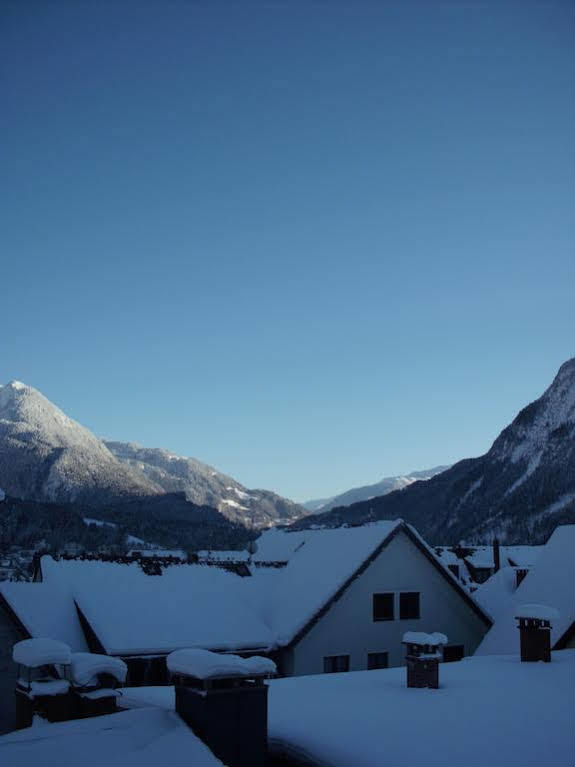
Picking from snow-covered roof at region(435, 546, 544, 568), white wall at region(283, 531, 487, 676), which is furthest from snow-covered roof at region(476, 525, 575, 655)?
snow-covered roof at region(435, 546, 544, 568)

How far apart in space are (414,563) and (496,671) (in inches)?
580

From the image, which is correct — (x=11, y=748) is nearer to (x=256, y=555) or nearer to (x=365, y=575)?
(x=365, y=575)

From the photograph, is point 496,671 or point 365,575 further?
point 365,575

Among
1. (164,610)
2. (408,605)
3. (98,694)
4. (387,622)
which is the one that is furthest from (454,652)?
(98,694)

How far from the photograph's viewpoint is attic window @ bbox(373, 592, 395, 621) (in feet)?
97.6

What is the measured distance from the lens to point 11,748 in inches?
321

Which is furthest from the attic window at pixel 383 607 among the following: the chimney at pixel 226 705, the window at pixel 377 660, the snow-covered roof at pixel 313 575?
the chimney at pixel 226 705

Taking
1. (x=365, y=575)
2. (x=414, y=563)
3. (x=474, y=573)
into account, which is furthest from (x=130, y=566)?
(x=474, y=573)

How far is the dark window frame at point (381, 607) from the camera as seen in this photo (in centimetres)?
2969

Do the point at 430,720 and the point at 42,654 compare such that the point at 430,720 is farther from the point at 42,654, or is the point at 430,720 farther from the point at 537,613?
the point at 537,613

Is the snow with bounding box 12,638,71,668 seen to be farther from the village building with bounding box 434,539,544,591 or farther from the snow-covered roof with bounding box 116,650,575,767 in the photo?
the village building with bounding box 434,539,544,591

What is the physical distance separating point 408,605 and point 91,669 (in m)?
20.5

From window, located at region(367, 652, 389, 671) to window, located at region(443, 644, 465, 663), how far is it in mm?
2574

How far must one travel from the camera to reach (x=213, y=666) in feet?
30.4
